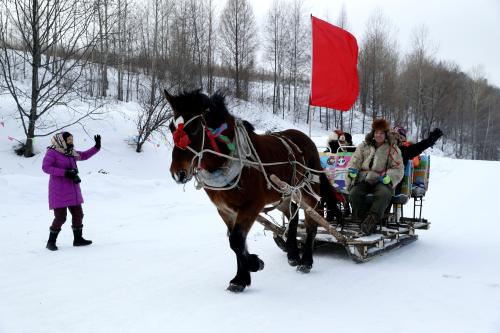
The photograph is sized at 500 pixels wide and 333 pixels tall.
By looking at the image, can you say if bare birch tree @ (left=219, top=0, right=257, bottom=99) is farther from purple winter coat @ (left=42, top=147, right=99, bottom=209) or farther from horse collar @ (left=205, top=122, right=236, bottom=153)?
horse collar @ (left=205, top=122, right=236, bottom=153)

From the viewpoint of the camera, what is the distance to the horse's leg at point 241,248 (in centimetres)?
393

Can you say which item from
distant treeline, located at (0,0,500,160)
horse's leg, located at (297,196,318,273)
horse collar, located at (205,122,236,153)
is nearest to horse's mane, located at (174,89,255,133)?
horse collar, located at (205,122,236,153)

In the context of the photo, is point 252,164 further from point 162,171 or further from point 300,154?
point 162,171

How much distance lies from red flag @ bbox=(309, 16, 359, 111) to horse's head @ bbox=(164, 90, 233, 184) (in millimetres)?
2661

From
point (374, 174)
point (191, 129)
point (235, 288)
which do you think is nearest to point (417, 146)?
point (374, 174)

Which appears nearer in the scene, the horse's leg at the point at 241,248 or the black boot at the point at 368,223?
the horse's leg at the point at 241,248

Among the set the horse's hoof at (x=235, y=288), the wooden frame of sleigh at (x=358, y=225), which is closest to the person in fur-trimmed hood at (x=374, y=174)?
the wooden frame of sleigh at (x=358, y=225)

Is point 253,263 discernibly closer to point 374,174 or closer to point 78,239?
point 374,174

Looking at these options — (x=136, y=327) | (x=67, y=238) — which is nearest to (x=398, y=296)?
(x=136, y=327)

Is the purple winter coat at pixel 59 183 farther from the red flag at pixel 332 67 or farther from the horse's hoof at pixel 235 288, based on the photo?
the red flag at pixel 332 67

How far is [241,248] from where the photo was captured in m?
3.94

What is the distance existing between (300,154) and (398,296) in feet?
6.49

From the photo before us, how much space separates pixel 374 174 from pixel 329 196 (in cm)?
65

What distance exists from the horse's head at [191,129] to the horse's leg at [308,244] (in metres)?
1.73
